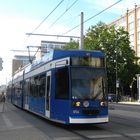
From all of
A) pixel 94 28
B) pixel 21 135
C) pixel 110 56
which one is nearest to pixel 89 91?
pixel 21 135

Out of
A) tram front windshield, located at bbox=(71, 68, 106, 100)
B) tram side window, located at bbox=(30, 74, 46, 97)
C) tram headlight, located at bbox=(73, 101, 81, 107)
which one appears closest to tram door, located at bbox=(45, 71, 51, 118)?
tram side window, located at bbox=(30, 74, 46, 97)

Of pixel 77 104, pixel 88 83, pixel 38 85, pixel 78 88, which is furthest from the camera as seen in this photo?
pixel 38 85

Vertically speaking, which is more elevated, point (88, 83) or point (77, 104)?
point (88, 83)

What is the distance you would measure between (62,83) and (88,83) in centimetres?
117

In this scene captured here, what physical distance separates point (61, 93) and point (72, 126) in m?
1.79

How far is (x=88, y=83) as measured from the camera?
18.8 meters

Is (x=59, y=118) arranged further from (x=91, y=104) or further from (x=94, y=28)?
(x=94, y=28)

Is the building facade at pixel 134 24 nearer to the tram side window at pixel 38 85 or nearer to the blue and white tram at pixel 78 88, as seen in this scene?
the tram side window at pixel 38 85

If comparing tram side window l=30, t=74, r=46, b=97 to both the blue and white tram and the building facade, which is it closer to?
the blue and white tram

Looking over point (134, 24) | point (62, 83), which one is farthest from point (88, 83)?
point (134, 24)

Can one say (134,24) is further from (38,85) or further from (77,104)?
(77,104)

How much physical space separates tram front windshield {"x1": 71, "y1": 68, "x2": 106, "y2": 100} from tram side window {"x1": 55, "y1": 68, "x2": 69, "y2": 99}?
12.7 inches

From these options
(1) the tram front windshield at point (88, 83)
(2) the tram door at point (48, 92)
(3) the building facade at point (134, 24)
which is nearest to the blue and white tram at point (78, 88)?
(1) the tram front windshield at point (88, 83)

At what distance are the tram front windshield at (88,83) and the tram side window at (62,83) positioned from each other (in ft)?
1.05
